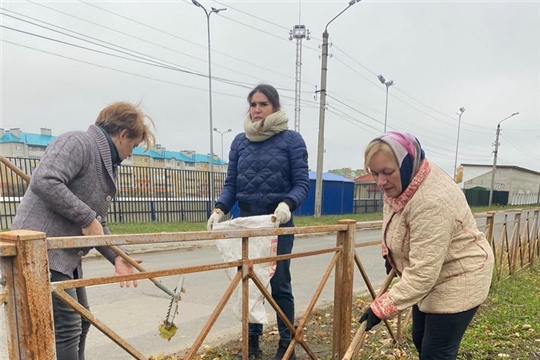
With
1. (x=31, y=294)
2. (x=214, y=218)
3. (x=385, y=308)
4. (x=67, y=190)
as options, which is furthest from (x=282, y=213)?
(x=31, y=294)

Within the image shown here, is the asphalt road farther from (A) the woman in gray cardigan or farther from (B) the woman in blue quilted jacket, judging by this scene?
(A) the woman in gray cardigan

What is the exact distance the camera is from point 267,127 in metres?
2.32

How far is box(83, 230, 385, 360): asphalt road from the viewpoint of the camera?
10.0ft

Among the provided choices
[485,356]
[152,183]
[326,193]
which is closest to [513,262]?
[485,356]

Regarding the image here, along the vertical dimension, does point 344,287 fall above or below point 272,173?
below

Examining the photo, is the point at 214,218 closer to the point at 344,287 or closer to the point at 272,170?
the point at 272,170

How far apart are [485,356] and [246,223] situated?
2.09 m

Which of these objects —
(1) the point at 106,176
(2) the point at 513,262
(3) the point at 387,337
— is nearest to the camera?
(1) the point at 106,176

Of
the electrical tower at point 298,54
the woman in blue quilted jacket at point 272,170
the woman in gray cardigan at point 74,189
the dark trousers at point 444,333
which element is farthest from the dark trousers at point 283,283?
the electrical tower at point 298,54

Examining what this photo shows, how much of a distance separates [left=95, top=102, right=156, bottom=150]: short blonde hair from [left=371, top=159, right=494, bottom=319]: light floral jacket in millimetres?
1256

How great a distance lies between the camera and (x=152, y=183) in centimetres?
1270

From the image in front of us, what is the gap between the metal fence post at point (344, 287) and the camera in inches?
89.2

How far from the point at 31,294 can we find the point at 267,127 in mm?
1580

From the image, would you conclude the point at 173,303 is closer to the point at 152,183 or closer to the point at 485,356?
the point at 485,356
